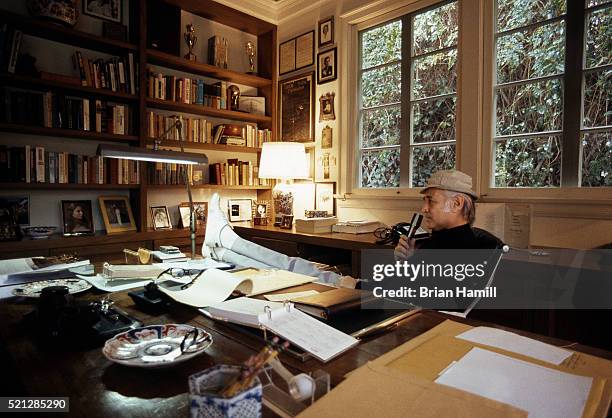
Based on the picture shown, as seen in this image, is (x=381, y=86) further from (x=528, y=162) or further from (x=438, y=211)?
(x=438, y=211)

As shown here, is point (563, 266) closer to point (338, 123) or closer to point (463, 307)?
point (463, 307)

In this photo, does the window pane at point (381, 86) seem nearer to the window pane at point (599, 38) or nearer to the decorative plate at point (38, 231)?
the window pane at point (599, 38)

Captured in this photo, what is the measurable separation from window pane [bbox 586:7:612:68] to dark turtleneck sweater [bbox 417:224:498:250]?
151 cm

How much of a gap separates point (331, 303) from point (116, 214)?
280 cm

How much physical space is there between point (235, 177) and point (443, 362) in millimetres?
3303

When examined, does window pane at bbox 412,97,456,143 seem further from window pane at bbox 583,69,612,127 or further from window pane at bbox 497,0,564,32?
window pane at bbox 583,69,612,127

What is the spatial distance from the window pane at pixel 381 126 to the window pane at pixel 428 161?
0.26m

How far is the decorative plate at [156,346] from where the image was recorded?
0.77 metres

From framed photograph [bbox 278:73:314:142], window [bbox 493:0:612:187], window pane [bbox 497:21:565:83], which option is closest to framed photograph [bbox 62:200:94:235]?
framed photograph [bbox 278:73:314:142]

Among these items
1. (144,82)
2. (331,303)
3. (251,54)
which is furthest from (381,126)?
(331,303)

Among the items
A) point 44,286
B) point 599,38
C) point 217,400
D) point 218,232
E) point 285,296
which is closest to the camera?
point 217,400

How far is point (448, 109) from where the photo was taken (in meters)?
2.99

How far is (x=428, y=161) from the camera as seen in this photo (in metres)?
3.12

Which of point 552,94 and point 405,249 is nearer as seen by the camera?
point 405,249
